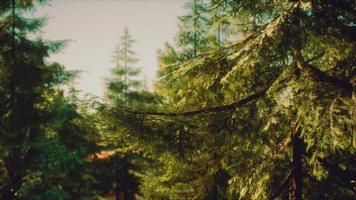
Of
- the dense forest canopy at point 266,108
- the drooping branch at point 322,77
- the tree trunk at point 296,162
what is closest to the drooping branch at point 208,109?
the dense forest canopy at point 266,108

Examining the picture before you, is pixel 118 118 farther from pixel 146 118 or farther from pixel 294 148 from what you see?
pixel 294 148

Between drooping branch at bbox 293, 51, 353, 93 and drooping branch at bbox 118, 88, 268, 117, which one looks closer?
drooping branch at bbox 293, 51, 353, 93

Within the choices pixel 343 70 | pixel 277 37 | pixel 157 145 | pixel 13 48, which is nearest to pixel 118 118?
pixel 157 145

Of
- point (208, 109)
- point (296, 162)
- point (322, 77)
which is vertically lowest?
point (296, 162)

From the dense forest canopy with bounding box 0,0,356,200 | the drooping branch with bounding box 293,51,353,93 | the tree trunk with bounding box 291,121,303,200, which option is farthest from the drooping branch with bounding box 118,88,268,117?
the drooping branch with bounding box 293,51,353,93

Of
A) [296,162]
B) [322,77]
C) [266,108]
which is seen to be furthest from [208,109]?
[322,77]

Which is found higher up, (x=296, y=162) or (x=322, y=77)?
(x=322, y=77)

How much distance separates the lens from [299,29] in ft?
14.3

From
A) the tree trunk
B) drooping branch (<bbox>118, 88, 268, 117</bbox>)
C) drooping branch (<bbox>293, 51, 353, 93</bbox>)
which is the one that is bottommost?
the tree trunk

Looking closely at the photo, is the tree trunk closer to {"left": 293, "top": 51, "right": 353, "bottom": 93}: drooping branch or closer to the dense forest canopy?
the dense forest canopy

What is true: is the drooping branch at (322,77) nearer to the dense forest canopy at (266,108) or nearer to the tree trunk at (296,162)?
the dense forest canopy at (266,108)

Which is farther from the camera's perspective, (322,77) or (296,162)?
(296,162)

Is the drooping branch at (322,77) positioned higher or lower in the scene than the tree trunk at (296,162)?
higher

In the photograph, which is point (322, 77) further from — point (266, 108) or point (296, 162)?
point (296, 162)
